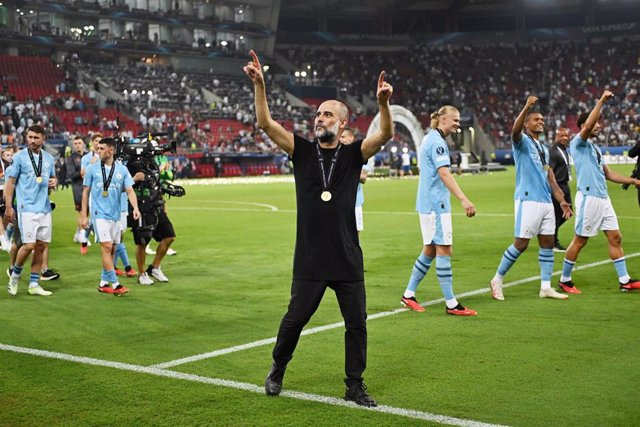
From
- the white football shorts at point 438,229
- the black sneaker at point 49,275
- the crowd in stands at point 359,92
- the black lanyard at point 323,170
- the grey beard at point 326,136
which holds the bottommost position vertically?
the black sneaker at point 49,275

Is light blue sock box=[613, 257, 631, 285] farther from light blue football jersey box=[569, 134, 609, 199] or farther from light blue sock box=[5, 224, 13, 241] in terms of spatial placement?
light blue sock box=[5, 224, 13, 241]

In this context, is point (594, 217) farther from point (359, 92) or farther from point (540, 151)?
point (359, 92)

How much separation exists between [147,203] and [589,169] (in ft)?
20.2

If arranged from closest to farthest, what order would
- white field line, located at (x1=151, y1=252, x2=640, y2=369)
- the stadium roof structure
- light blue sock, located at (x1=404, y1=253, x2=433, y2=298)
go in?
white field line, located at (x1=151, y1=252, x2=640, y2=369)
light blue sock, located at (x1=404, y1=253, x2=433, y2=298)
the stadium roof structure

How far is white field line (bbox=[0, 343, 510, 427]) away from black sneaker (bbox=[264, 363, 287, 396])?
0.07m

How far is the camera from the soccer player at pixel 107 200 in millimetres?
11578

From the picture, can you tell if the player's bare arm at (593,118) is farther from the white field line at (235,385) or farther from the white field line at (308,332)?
the white field line at (235,385)

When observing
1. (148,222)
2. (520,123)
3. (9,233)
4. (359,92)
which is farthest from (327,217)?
(359,92)

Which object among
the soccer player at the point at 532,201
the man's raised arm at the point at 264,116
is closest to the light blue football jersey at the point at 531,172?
the soccer player at the point at 532,201

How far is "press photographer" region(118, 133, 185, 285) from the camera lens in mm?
12461

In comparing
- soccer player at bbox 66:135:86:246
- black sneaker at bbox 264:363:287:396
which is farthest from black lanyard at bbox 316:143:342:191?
soccer player at bbox 66:135:86:246

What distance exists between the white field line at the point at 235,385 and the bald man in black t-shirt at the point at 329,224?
0.50 ft

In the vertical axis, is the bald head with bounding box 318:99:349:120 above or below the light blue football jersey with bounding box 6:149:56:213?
above

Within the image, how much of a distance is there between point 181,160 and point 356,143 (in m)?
49.9
